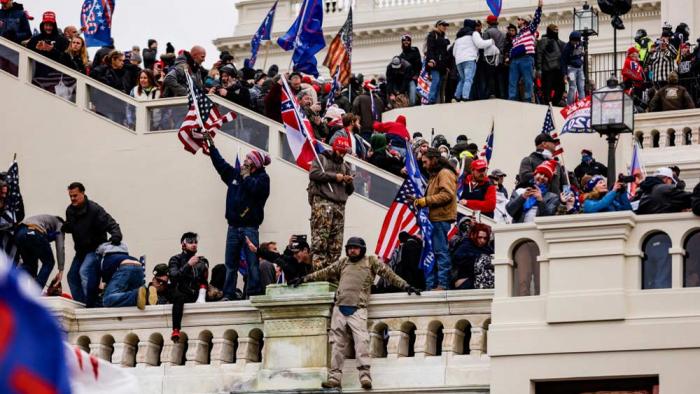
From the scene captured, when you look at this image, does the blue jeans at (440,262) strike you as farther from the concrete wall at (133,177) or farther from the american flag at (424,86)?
the american flag at (424,86)

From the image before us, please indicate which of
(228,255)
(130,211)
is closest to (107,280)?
(228,255)

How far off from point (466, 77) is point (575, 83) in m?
2.01

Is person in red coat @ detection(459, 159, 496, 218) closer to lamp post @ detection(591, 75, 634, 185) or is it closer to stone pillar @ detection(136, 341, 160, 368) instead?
lamp post @ detection(591, 75, 634, 185)

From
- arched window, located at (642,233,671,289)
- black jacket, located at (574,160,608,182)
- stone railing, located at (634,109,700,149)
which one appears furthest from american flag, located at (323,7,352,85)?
arched window, located at (642,233,671,289)

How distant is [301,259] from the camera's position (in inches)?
619

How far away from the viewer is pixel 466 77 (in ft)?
88.2

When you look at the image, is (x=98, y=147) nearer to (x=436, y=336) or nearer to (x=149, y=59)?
(x=149, y=59)

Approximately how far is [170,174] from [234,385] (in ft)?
25.9

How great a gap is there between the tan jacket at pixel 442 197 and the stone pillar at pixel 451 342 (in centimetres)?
140

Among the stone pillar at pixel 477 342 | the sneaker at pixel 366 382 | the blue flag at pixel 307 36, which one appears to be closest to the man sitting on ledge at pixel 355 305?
the sneaker at pixel 366 382

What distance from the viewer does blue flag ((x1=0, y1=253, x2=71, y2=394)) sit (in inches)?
154

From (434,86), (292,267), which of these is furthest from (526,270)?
(434,86)

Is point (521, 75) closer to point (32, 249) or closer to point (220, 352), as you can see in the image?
point (32, 249)

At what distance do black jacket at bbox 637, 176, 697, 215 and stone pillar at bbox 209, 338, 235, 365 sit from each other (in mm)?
4308
